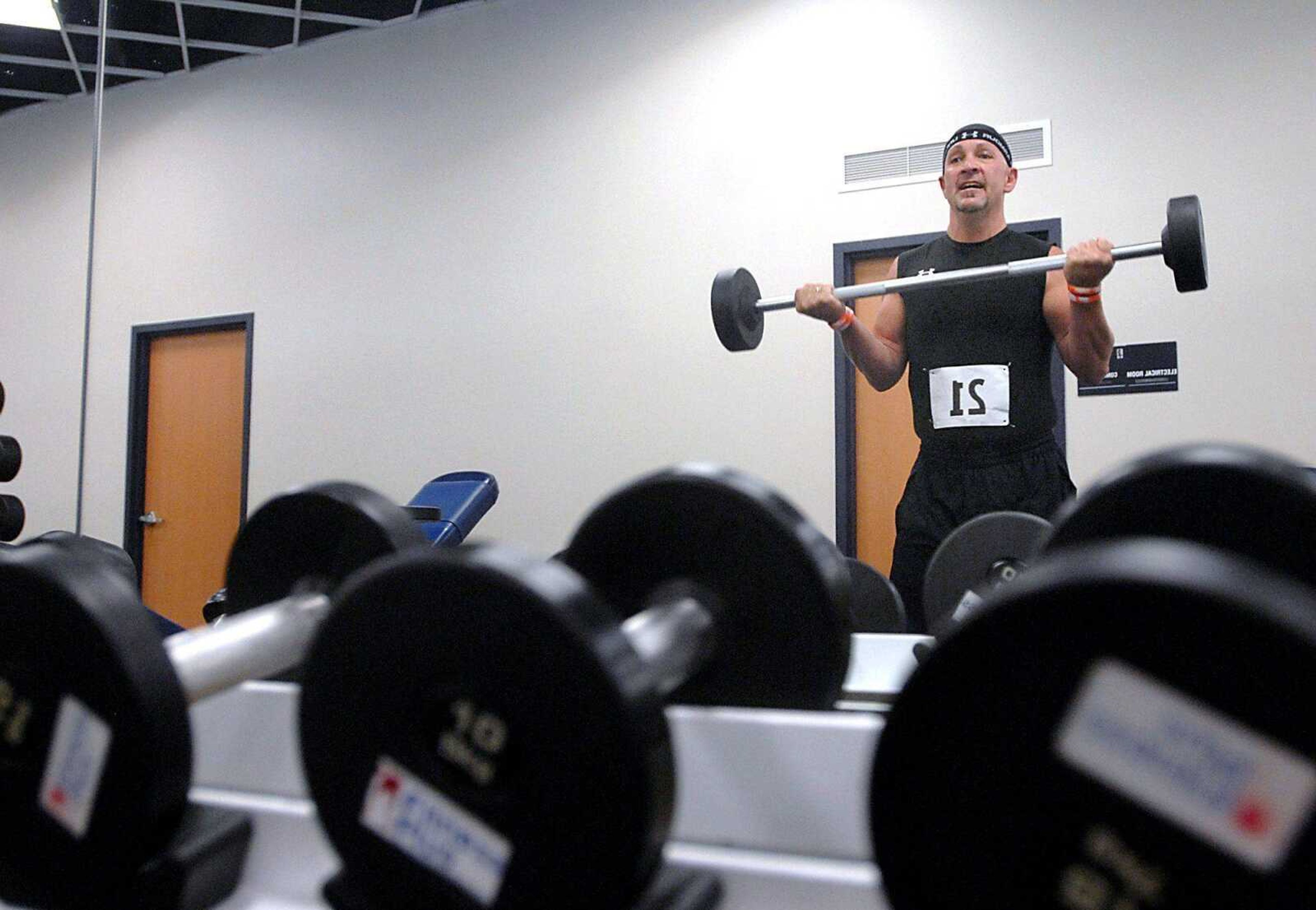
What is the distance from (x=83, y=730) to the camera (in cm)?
47

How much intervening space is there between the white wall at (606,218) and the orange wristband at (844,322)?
4.57ft

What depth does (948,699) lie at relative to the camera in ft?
1.18

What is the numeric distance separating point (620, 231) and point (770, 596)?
12.4 feet

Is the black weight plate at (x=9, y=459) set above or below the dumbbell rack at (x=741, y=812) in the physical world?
above

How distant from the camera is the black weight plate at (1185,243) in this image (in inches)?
82.2

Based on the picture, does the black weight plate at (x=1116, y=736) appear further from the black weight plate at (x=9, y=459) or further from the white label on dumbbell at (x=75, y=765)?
the black weight plate at (x=9, y=459)

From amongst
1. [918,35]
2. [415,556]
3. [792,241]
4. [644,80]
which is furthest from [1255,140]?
[415,556]

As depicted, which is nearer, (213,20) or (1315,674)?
(1315,674)

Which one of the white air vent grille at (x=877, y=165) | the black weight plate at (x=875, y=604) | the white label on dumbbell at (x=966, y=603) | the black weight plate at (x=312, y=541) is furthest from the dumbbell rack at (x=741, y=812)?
the white air vent grille at (x=877, y=165)

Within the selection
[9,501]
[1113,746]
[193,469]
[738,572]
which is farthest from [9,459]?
[1113,746]

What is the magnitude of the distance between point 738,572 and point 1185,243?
74.8 inches

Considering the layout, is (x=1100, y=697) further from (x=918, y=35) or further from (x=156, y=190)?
(x=156, y=190)

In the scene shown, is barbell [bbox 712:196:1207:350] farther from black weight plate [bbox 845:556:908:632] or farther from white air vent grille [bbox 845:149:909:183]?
white air vent grille [bbox 845:149:909:183]

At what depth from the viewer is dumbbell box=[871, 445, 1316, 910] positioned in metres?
0.30
